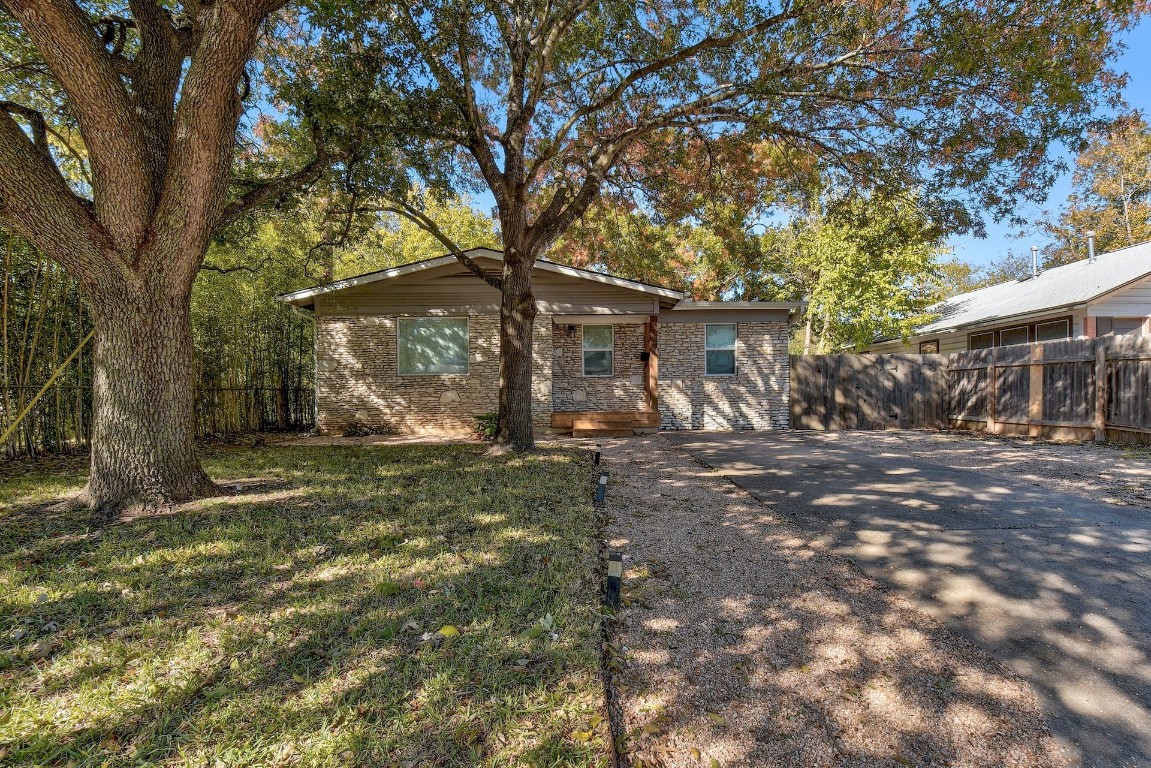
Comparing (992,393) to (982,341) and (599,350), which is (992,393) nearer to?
(982,341)

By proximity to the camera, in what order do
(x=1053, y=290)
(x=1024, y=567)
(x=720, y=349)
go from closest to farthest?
1. (x=1024, y=567)
2. (x=720, y=349)
3. (x=1053, y=290)

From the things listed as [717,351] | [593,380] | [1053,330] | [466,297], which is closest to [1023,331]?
[1053,330]

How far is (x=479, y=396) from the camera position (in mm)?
11008

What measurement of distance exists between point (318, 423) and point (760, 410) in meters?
10.5

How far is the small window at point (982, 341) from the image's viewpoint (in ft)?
50.3

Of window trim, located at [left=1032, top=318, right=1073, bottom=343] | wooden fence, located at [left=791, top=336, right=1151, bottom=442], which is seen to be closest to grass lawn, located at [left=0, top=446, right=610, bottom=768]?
wooden fence, located at [left=791, top=336, right=1151, bottom=442]

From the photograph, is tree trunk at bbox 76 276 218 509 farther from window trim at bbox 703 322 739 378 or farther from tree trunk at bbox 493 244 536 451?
window trim at bbox 703 322 739 378

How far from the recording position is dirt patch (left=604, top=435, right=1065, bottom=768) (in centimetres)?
174

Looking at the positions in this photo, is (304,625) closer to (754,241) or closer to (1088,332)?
(754,241)

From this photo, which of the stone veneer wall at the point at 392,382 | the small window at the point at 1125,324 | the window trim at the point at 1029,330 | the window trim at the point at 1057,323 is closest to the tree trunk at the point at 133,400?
the stone veneer wall at the point at 392,382

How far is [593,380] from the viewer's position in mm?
12180

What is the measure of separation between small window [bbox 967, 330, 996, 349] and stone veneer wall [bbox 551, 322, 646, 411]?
11695 mm

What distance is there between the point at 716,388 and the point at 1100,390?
675 centimetres

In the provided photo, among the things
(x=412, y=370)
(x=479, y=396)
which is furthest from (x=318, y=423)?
(x=479, y=396)
